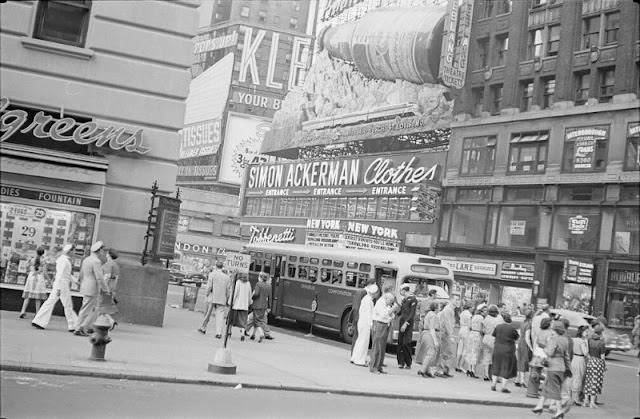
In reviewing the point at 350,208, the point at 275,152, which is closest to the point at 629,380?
the point at 350,208

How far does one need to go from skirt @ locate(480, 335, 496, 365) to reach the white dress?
10.5 feet

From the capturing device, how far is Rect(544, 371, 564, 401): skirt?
13578 mm

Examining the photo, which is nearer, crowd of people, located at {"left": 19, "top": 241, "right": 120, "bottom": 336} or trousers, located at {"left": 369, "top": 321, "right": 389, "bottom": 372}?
crowd of people, located at {"left": 19, "top": 241, "right": 120, "bottom": 336}

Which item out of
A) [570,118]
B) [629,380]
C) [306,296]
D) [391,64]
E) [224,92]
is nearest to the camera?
[629,380]

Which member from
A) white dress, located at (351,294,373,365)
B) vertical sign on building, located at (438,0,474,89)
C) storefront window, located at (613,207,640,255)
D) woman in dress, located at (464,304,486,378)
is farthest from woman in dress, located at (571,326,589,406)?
vertical sign on building, located at (438,0,474,89)

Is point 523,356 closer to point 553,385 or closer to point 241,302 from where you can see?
point 553,385

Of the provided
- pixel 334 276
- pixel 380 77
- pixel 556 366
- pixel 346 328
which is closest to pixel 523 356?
pixel 556 366

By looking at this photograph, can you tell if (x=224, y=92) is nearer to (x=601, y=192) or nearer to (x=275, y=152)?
(x=275, y=152)

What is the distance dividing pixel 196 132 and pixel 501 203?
7948 cm

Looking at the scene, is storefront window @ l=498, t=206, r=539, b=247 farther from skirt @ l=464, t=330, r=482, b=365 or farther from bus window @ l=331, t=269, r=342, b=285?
skirt @ l=464, t=330, r=482, b=365

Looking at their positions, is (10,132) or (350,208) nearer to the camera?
(10,132)

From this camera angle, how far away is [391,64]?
210ft

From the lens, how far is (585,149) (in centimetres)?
4388

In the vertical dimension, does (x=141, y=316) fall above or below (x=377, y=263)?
below
